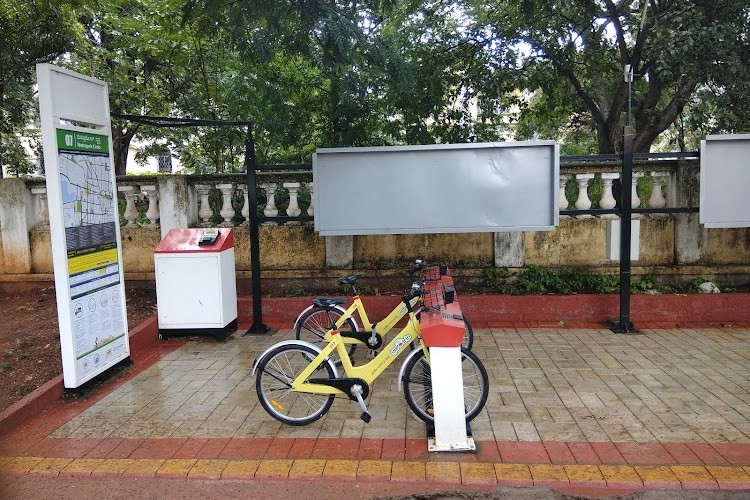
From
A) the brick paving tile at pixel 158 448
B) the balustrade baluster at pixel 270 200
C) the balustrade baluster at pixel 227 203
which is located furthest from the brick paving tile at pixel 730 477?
the balustrade baluster at pixel 227 203

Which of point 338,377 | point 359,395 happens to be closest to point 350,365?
point 338,377

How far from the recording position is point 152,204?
7926 mm

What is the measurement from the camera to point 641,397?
489cm

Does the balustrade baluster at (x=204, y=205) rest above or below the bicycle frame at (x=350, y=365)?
above

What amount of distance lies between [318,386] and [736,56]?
658 cm

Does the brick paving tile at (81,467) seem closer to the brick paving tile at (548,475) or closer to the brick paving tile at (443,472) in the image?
the brick paving tile at (443,472)

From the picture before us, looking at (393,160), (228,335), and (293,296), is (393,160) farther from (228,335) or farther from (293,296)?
(228,335)

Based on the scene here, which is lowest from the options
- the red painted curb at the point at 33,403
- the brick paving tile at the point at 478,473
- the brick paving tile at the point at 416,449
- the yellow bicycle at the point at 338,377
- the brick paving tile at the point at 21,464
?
the brick paving tile at the point at 478,473

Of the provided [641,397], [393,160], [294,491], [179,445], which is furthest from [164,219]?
[641,397]

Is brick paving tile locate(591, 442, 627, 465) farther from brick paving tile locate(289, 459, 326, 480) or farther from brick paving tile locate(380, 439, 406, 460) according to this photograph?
brick paving tile locate(289, 459, 326, 480)

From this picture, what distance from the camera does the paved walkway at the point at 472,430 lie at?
3.82 meters

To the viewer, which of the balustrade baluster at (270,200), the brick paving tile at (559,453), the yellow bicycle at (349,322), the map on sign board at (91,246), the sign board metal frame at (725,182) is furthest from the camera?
the balustrade baluster at (270,200)

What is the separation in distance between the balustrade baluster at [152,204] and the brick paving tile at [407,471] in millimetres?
5443

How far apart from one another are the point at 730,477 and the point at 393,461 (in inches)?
84.0
